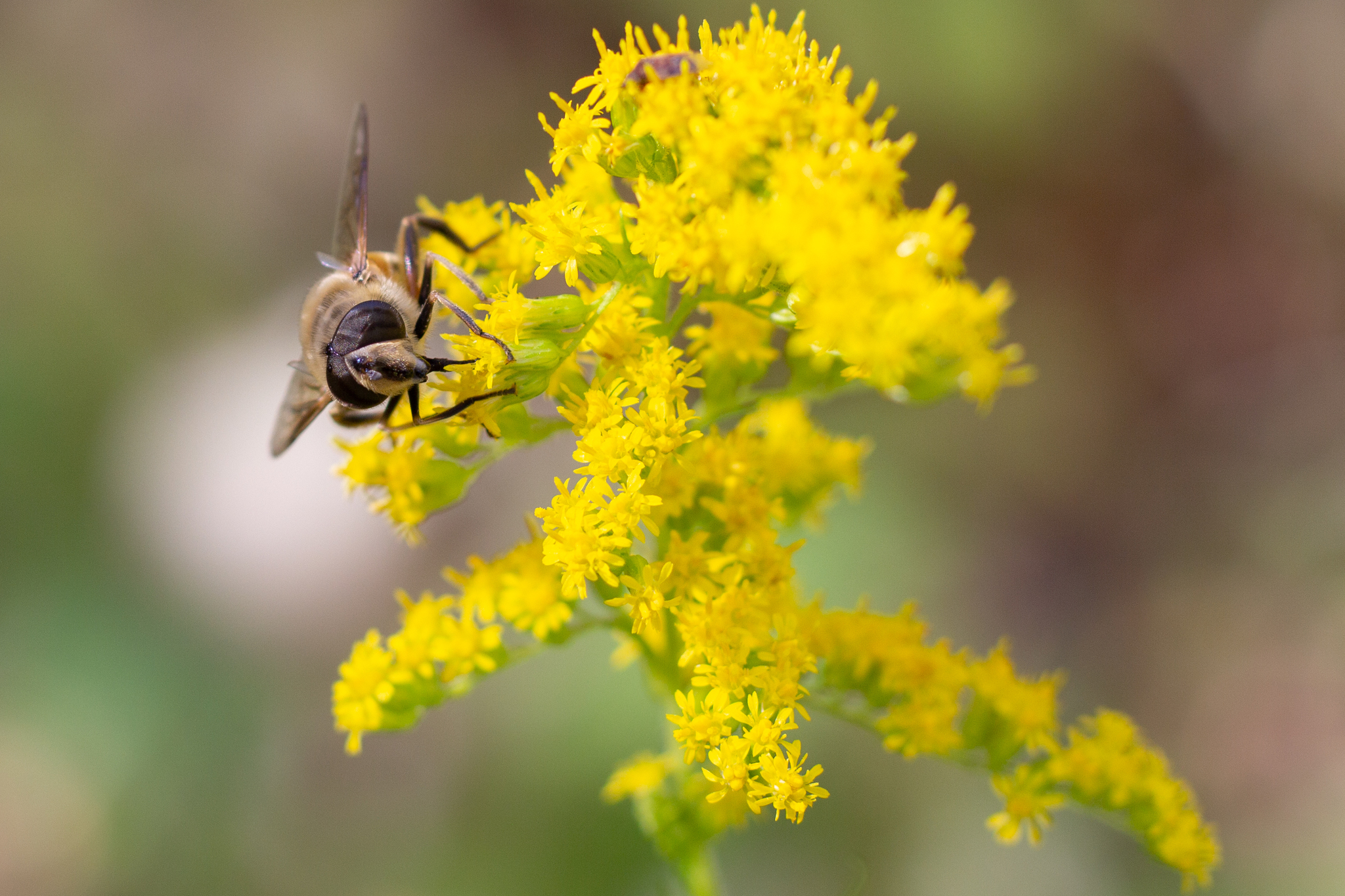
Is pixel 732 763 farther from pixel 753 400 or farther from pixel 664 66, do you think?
pixel 664 66

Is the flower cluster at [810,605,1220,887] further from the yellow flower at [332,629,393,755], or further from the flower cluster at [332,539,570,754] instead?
A: the yellow flower at [332,629,393,755]

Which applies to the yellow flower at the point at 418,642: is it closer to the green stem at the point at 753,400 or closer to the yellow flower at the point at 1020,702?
the green stem at the point at 753,400

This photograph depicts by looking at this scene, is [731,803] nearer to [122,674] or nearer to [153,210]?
[122,674]

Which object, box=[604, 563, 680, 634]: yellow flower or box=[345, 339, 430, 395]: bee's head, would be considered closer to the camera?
box=[604, 563, 680, 634]: yellow flower

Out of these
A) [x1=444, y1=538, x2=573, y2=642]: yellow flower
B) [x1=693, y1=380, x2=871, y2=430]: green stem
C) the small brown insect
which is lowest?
[x1=444, y1=538, x2=573, y2=642]: yellow flower

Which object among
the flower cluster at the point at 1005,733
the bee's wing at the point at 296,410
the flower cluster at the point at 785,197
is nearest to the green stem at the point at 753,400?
the flower cluster at the point at 785,197

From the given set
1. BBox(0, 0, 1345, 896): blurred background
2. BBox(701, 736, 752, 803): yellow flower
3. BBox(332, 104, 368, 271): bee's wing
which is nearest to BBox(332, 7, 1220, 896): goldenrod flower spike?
BBox(701, 736, 752, 803): yellow flower

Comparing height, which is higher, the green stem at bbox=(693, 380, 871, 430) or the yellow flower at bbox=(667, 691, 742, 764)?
the green stem at bbox=(693, 380, 871, 430)
